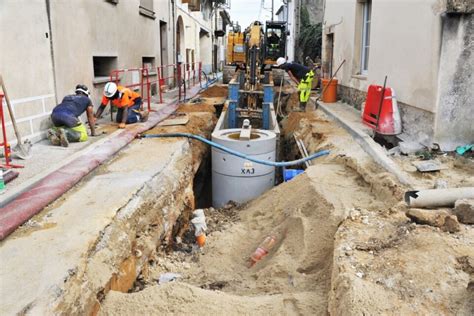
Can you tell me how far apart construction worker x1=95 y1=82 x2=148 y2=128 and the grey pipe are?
5994mm

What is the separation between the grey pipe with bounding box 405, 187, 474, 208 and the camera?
4.02 m

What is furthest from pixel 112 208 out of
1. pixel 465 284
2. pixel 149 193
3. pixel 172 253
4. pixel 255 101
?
pixel 255 101

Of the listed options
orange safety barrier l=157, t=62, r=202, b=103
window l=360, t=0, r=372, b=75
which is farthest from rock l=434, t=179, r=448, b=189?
orange safety barrier l=157, t=62, r=202, b=103

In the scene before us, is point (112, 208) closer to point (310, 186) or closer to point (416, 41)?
point (310, 186)

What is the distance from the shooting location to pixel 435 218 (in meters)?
3.70

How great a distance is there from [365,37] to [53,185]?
8.73 metres

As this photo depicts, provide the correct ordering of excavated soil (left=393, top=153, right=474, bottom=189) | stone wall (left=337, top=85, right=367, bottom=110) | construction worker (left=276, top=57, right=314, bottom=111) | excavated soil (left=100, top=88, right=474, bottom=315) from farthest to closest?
construction worker (left=276, top=57, right=314, bottom=111) < stone wall (left=337, top=85, right=367, bottom=110) < excavated soil (left=393, top=153, right=474, bottom=189) < excavated soil (left=100, top=88, right=474, bottom=315)

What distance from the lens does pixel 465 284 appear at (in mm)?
2830

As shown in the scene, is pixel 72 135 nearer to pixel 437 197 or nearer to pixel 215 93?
pixel 437 197

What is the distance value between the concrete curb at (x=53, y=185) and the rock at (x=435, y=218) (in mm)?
3567

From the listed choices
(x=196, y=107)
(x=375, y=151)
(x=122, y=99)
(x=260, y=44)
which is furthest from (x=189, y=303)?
(x=260, y=44)

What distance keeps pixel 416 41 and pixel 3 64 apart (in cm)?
626

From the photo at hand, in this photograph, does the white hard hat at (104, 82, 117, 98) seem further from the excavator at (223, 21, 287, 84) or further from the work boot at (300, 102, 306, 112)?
the excavator at (223, 21, 287, 84)

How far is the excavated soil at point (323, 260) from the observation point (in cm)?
288
